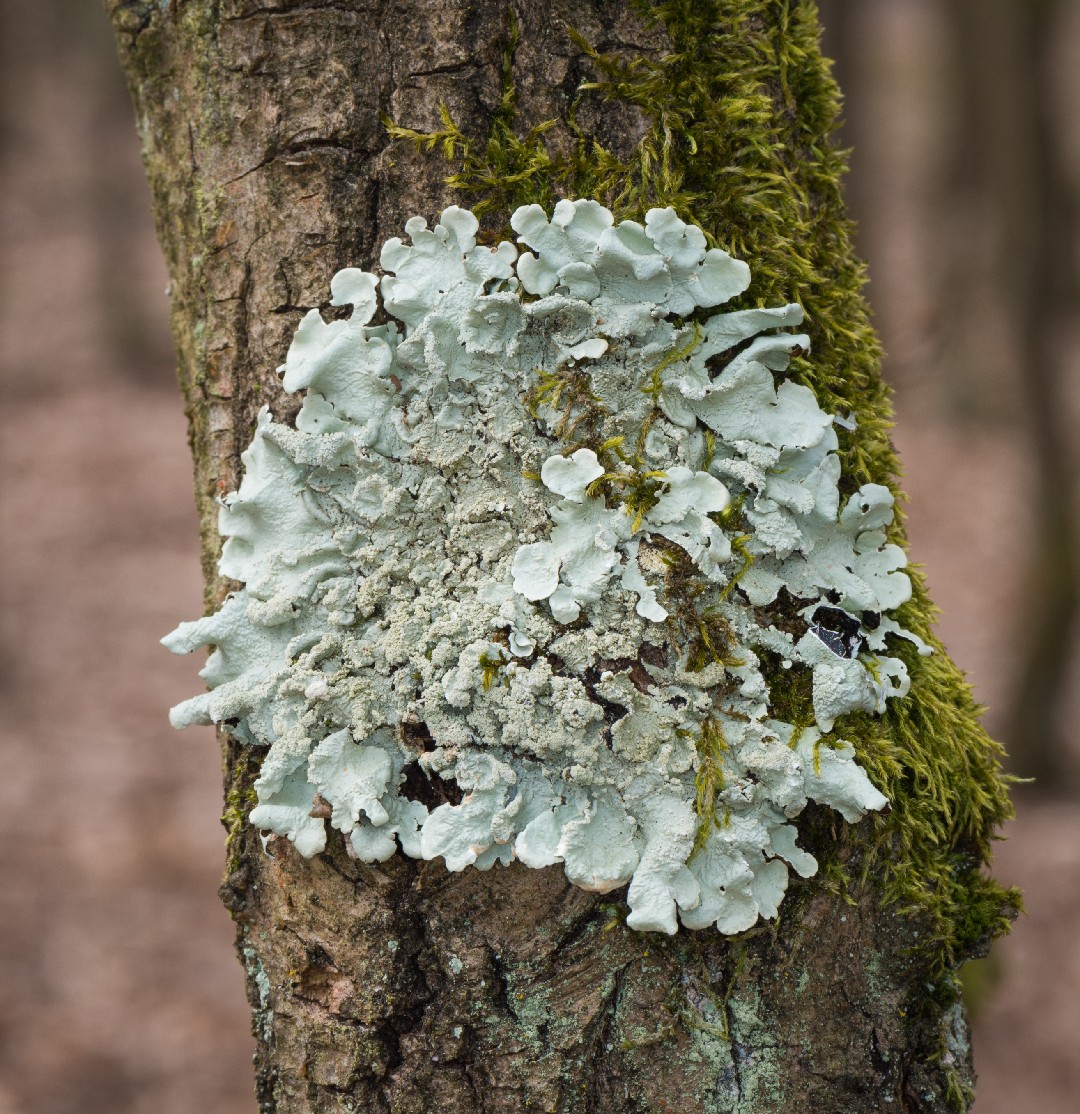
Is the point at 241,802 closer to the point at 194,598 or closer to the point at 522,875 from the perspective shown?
the point at 522,875

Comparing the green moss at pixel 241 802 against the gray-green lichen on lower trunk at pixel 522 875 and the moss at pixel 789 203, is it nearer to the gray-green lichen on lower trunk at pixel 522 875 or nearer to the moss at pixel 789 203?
the gray-green lichen on lower trunk at pixel 522 875

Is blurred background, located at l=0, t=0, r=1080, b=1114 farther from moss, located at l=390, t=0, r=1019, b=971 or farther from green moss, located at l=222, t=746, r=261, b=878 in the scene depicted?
green moss, located at l=222, t=746, r=261, b=878

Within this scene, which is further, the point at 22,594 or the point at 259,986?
the point at 22,594

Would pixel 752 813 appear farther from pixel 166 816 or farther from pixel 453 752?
pixel 166 816

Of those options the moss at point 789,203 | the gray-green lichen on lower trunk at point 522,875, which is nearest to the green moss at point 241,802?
the gray-green lichen on lower trunk at point 522,875

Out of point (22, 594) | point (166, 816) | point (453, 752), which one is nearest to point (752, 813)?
point (453, 752)

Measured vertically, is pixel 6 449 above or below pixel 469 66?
below

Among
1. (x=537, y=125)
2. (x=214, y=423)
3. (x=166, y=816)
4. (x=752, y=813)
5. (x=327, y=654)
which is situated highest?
(x=537, y=125)
